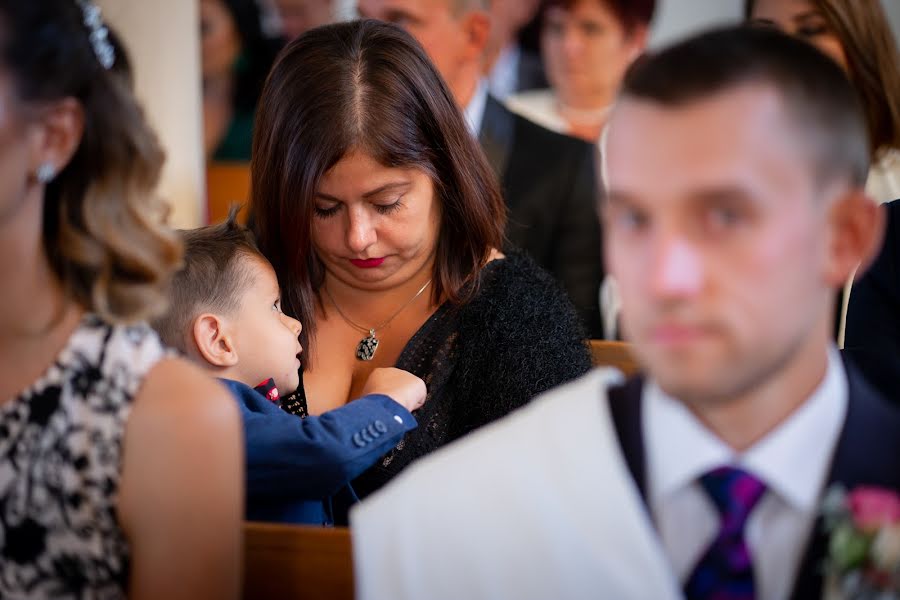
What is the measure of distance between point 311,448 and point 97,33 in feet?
2.64

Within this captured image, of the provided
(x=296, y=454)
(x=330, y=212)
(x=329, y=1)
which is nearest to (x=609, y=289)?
(x=330, y=212)

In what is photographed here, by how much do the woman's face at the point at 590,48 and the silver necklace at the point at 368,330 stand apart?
2631 mm

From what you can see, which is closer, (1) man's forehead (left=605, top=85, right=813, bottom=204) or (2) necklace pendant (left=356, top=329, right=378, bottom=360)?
(1) man's forehead (left=605, top=85, right=813, bottom=204)

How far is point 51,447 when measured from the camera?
1470 mm

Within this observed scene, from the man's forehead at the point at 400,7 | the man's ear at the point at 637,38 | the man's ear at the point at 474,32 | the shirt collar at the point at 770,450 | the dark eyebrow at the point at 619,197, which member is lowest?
the shirt collar at the point at 770,450

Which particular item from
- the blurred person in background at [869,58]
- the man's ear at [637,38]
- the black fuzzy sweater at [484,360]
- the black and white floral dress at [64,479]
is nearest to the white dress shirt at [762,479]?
the black and white floral dress at [64,479]

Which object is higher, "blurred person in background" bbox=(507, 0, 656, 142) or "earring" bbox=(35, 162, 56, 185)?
"earring" bbox=(35, 162, 56, 185)

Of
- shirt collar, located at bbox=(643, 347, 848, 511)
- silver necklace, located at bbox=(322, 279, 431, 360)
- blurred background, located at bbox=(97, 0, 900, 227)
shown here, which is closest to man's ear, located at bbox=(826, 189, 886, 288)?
shirt collar, located at bbox=(643, 347, 848, 511)

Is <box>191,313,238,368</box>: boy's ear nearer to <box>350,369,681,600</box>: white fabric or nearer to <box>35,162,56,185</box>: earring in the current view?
<box>35,162,56,185</box>: earring

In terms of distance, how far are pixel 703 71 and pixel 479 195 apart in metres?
1.23

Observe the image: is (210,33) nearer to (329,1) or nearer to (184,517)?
(329,1)

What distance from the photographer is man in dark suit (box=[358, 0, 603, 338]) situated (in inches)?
162

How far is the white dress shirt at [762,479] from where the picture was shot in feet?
4.21

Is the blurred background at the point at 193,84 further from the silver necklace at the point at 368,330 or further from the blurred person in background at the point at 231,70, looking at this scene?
the silver necklace at the point at 368,330
